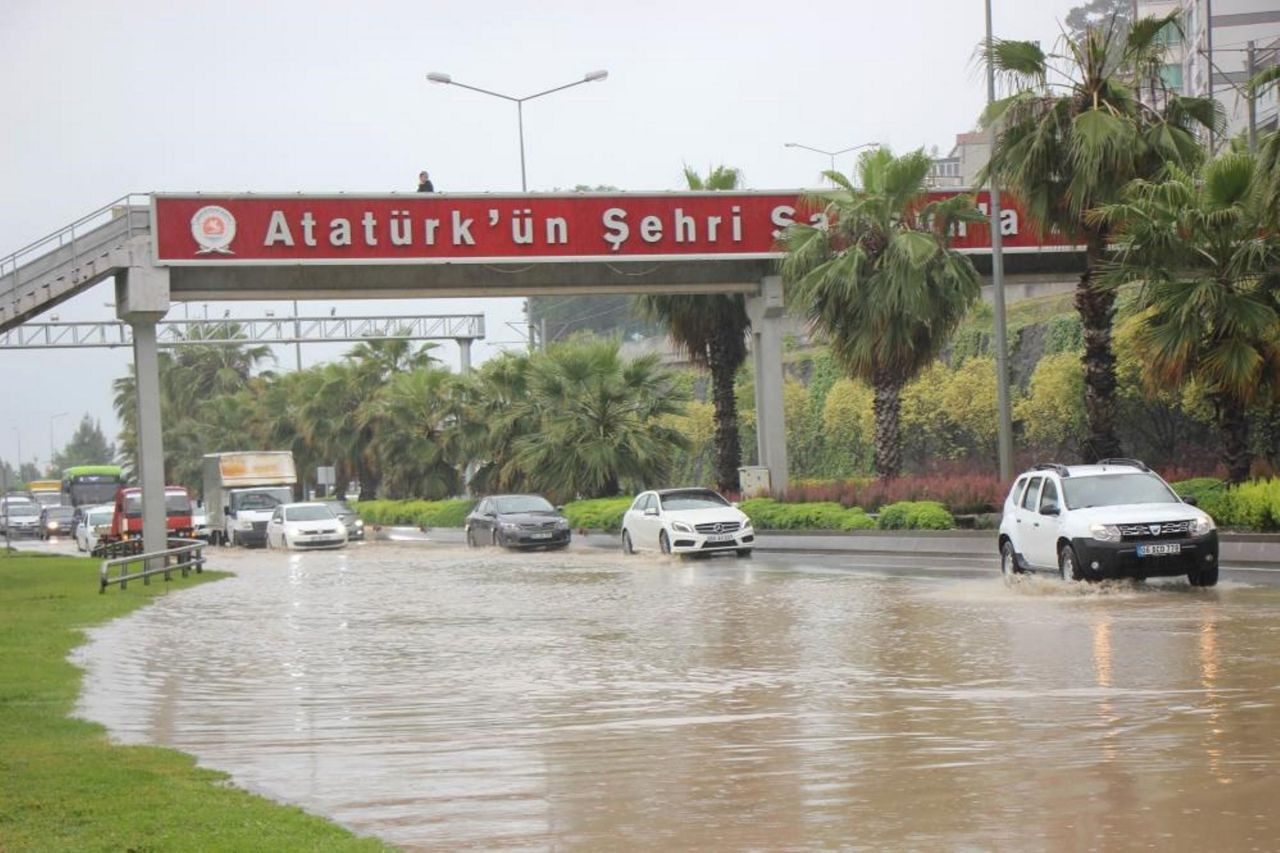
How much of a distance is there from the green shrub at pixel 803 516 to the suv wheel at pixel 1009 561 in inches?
453

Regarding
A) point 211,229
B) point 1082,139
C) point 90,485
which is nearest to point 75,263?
point 211,229

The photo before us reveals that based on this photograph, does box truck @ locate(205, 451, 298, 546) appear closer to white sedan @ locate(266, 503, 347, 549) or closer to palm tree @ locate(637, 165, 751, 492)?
white sedan @ locate(266, 503, 347, 549)

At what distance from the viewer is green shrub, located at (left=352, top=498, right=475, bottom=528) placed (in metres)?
59.9

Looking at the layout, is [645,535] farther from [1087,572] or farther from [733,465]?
[1087,572]

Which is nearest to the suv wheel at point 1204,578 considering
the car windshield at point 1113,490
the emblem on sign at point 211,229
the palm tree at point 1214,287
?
the car windshield at point 1113,490

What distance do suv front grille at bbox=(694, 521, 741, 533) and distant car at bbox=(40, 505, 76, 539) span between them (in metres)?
51.1

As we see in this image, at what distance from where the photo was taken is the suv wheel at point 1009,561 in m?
23.8

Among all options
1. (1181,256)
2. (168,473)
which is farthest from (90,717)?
(168,473)

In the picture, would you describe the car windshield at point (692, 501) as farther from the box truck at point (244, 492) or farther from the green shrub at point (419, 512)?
the box truck at point (244, 492)

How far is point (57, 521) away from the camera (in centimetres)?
8006

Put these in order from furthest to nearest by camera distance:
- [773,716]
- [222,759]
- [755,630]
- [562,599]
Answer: [562,599], [755,630], [773,716], [222,759]

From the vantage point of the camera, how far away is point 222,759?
1108 centimetres

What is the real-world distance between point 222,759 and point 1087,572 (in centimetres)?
1295

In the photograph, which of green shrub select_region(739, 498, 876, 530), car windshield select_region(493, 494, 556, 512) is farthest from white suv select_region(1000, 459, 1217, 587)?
car windshield select_region(493, 494, 556, 512)
